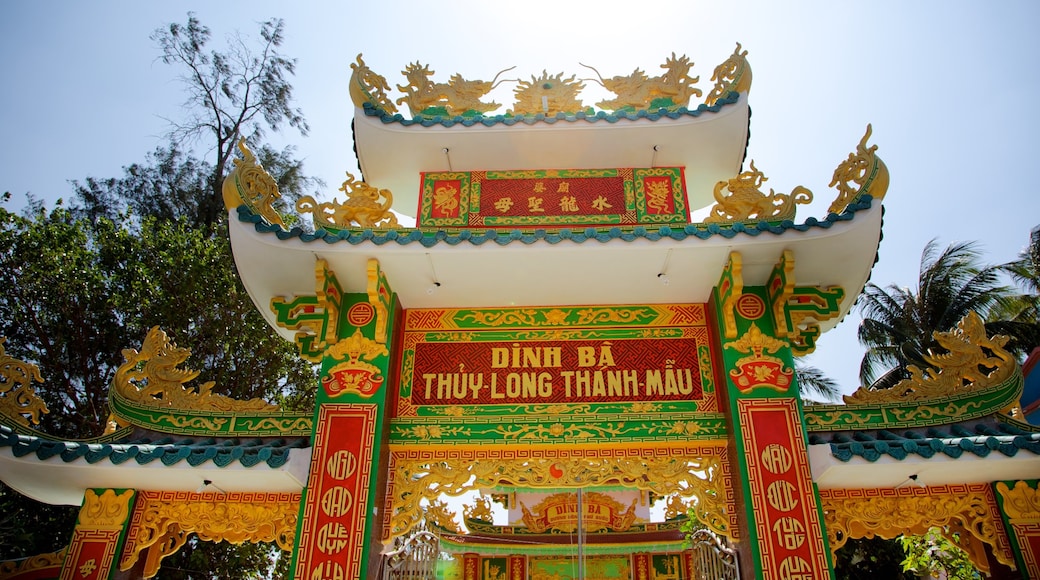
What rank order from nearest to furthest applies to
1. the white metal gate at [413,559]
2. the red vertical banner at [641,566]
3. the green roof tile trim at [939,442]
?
the green roof tile trim at [939,442] → the white metal gate at [413,559] → the red vertical banner at [641,566]

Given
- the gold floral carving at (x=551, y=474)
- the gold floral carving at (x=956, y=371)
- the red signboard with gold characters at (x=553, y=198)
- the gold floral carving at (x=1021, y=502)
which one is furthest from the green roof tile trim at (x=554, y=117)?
the gold floral carving at (x=1021, y=502)

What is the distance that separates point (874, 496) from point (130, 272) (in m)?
14.1

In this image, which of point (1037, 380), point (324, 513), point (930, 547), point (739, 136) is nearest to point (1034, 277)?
point (1037, 380)

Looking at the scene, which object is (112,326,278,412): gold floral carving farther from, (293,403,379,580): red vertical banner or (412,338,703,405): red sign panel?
(412,338,703,405): red sign panel

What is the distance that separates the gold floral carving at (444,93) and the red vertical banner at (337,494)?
375 centimetres

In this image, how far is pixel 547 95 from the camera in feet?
25.1

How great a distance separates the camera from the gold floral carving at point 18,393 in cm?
534

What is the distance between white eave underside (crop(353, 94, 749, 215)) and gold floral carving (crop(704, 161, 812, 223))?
1.26 m

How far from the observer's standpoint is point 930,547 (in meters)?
7.91

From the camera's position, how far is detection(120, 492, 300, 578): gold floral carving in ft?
17.8

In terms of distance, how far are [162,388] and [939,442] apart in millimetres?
6395

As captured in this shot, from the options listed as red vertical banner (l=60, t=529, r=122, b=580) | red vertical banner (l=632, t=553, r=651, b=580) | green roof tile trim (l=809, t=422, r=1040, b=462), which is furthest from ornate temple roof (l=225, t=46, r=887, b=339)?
red vertical banner (l=632, t=553, r=651, b=580)

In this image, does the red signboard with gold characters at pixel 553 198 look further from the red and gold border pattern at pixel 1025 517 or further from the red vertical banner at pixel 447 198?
the red and gold border pattern at pixel 1025 517

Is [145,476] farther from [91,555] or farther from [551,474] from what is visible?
[551,474]
